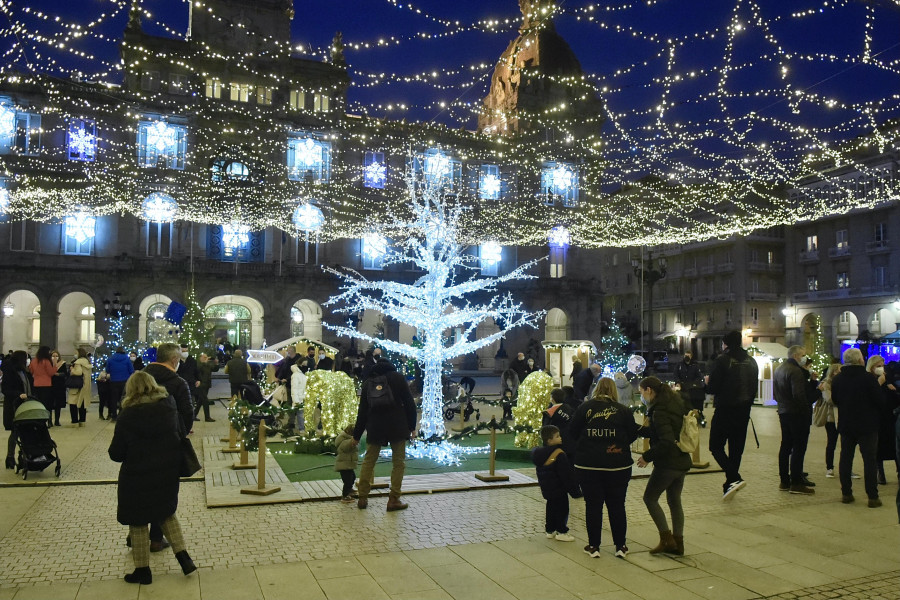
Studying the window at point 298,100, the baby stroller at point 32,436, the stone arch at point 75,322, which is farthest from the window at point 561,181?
the baby stroller at point 32,436

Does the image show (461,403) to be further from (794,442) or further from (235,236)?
(235,236)

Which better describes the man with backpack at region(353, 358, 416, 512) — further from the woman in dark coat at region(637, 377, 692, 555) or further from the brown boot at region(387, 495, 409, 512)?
the woman in dark coat at region(637, 377, 692, 555)

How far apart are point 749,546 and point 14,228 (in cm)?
3962

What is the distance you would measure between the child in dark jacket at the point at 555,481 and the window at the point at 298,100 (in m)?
37.8

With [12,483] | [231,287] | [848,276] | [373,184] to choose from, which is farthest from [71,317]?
[848,276]

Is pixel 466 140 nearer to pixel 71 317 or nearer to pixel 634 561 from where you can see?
pixel 71 317

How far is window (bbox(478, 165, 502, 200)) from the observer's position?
44688mm

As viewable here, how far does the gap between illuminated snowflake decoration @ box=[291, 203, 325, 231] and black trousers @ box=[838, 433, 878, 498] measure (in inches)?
1332

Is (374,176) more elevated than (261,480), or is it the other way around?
(374,176)

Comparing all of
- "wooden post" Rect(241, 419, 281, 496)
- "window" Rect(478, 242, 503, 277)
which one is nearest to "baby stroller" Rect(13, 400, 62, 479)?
"wooden post" Rect(241, 419, 281, 496)

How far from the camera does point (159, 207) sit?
38.2 m

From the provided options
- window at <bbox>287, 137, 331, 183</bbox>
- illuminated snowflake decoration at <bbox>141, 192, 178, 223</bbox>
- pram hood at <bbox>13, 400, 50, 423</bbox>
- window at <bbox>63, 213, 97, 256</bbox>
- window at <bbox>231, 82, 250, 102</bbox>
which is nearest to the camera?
pram hood at <bbox>13, 400, 50, 423</bbox>

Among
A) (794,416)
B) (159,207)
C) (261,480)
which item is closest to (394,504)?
(261,480)

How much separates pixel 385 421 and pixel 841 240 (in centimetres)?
5272
